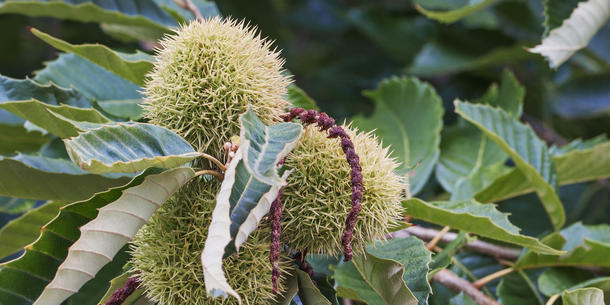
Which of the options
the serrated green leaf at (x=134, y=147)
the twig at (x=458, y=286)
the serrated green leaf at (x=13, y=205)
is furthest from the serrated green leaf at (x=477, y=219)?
the serrated green leaf at (x=13, y=205)

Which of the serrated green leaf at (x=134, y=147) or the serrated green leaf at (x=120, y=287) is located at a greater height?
the serrated green leaf at (x=134, y=147)

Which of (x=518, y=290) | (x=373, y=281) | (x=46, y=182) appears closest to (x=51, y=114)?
(x=46, y=182)

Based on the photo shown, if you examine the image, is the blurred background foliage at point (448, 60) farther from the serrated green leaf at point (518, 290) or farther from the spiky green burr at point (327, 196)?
the spiky green burr at point (327, 196)

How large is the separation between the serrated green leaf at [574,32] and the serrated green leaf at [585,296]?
54 centimetres

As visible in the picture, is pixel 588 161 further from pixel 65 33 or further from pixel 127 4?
pixel 65 33

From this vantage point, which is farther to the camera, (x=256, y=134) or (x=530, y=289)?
(x=530, y=289)

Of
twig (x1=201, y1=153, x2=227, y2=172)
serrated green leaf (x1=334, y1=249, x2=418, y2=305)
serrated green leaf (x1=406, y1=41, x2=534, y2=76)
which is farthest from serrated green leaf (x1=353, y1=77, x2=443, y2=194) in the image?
twig (x1=201, y1=153, x2=227, y2=172)

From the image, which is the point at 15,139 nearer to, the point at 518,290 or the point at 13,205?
the point at 13,205

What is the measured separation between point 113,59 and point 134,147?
47 centimetres

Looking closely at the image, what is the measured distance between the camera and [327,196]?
2.80 ft

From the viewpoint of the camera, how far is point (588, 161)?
1.50 m

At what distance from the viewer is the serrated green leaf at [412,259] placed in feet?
3.11

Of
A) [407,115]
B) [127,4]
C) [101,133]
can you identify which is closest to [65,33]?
[127,4]

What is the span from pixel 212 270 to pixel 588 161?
1.22 m
